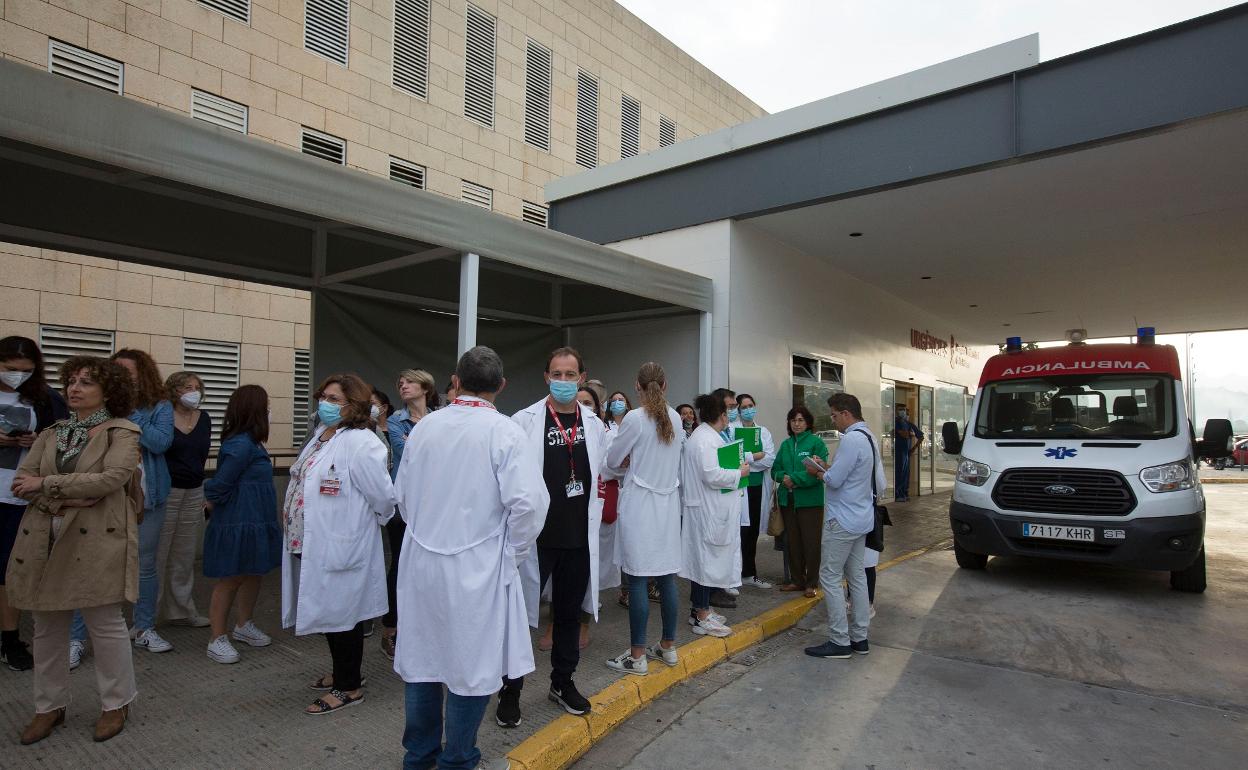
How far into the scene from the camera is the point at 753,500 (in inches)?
263

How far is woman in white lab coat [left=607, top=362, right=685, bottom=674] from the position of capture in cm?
416

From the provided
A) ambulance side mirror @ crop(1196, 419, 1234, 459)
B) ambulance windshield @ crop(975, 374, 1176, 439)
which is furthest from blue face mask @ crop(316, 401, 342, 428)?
ambulance side mirror @ crop(1196, 419, 1234, 459)

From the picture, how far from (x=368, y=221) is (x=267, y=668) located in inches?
123

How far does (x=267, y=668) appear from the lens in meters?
4.09

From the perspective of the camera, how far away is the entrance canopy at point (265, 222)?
3.96 m

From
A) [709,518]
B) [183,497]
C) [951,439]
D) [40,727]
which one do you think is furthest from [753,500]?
[40,727]

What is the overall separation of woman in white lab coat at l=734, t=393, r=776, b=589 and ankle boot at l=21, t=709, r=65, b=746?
4752 mm

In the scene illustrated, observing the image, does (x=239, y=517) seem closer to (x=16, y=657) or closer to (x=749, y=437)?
(x=16, y=657)

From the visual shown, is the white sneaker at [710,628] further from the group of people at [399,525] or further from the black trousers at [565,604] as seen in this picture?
the black trousers at [565,604]

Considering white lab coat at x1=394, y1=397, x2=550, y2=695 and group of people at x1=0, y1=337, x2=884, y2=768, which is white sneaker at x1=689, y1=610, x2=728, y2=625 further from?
white lab coat at x1=394, y1=397, x2=550, y2=695

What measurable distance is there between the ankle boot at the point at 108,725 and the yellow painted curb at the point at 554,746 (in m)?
1.82

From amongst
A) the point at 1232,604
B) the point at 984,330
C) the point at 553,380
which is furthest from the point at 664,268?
the point at 984,330

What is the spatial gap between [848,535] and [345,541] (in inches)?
129

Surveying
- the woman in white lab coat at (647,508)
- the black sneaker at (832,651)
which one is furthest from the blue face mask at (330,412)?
the black sneaker at (832,651)
